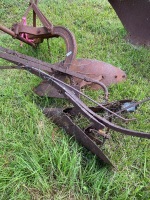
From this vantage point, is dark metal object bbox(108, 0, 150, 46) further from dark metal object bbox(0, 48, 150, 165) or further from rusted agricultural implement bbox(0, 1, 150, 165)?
dark metal object bbox(0, 48, 150, 165)

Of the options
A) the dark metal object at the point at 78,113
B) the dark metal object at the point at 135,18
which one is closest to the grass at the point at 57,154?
the dark metal object at the point at 78,113

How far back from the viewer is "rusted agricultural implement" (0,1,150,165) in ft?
5.72

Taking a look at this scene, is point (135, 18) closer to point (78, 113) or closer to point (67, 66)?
point (67, 66)

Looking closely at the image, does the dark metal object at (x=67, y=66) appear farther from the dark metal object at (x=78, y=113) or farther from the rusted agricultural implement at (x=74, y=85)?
the dark metal object at (x=78, y=113)

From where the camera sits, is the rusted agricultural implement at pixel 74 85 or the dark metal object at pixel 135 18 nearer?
the rusted agricultural implement at pixel 74 85

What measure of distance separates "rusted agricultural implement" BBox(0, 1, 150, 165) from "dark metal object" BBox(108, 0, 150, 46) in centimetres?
89

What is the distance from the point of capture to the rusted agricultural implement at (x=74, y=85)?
1.74 meters

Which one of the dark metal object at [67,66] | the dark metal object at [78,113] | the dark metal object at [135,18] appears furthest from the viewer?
the dark metal object at [135,18]

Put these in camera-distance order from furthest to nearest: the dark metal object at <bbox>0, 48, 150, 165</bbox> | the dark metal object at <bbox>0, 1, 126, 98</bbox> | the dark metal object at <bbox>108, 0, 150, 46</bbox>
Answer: the dark metal object at <bbox>108, 0, 150, 46</bbox> → the dark metal object at <bbox>0, 1, 126, 98</bbox> → the dark metal object at <bbox>0, 48, 150, 165</bbox>

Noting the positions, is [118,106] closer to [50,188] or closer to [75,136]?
[75,136]

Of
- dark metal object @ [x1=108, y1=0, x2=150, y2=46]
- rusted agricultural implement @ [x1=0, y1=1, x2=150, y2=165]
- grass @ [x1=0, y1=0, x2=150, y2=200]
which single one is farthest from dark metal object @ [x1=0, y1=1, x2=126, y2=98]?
dark metal object @ [x1=108, y1=0, x2=150, y2=46]

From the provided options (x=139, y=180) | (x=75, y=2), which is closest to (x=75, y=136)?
(x=139, y=180)

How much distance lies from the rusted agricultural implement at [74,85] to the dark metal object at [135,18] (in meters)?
0.89

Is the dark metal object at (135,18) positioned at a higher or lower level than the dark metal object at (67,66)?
higher
